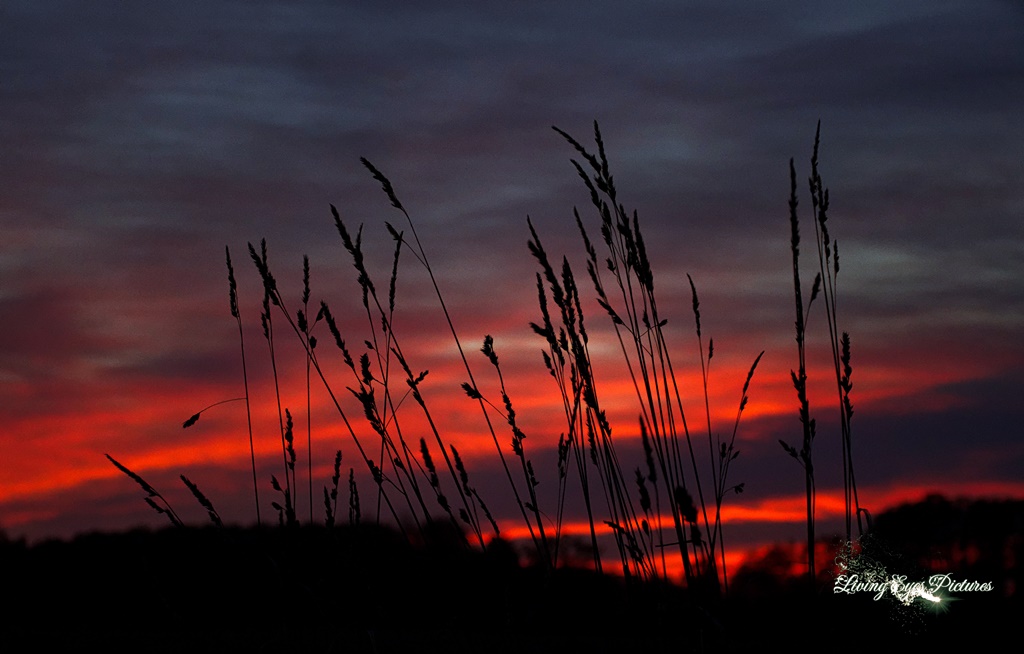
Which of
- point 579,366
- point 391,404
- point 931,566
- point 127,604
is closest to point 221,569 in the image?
point 127,604

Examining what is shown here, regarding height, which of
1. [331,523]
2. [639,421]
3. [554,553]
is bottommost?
[554,553]

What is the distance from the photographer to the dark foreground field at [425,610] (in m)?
2.12

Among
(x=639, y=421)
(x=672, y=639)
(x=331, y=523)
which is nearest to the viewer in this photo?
(x=639, y=421)

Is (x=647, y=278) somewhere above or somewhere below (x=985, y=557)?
above

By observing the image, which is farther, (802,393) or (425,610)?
(425,610)

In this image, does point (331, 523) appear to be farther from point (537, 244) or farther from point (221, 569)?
point (221, 569)

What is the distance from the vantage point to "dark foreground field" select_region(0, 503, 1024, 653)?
2123 mm

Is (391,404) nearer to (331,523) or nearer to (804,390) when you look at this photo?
(331,523)

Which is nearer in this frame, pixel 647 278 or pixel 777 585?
pixel 647 278

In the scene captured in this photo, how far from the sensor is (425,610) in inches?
121

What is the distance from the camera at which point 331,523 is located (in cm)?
211

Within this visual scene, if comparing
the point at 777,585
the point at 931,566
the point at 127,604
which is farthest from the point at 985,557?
the point at 127,604

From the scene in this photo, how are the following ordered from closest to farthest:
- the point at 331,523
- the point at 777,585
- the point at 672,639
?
the point at 672,639 → the point at 331,523 → the point at 777,585

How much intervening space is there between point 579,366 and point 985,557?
1747 mm
